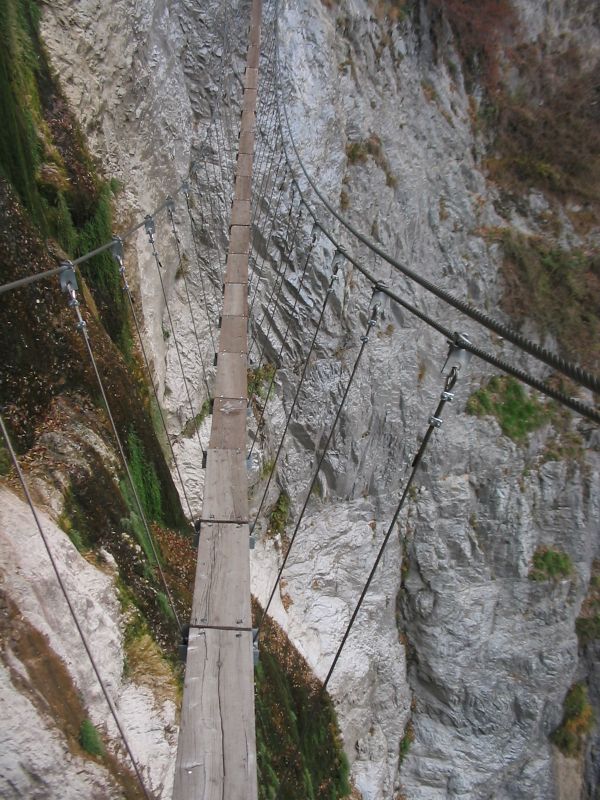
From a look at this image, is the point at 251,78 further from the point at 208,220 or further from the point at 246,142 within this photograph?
the point at 208,220

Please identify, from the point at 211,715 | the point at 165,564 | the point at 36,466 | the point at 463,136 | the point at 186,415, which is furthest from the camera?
the point at 463,136

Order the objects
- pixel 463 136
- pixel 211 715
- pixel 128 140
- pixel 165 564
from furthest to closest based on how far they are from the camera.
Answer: pixel 463 136
pixel 128 140
pixel 165 564
pixel 211 715

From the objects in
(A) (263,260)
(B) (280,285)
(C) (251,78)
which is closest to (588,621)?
(B) (280,285)

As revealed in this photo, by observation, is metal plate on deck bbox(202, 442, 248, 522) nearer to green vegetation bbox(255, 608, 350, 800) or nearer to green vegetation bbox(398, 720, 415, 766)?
green vegetation bbox(255, 608, 350, 800)

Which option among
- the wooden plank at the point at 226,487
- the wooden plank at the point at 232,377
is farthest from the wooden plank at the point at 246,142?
the wooden plank at the point at 226,487

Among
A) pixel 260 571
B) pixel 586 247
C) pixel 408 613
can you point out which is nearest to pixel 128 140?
pixel 260 571

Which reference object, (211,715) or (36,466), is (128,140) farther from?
(211,715)

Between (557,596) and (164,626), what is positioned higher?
(557,596)
